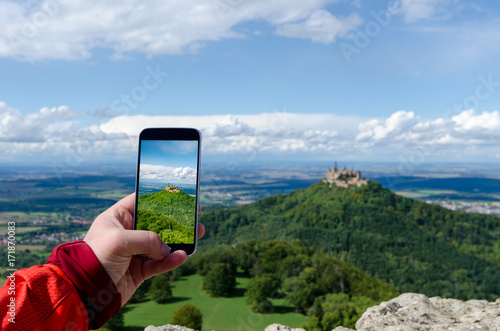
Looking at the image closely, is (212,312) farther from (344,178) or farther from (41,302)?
(344,178)

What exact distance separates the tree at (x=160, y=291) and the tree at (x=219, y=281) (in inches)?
192

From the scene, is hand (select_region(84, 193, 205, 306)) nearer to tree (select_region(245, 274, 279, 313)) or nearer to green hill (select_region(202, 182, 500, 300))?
tree (select_region(245, 274, 279, 313))

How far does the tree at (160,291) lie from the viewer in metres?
37.6

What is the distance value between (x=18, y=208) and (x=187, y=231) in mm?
67633

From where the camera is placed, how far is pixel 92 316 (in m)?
1.82

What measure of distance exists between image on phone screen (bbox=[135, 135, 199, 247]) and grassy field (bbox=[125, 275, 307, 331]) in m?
28.2

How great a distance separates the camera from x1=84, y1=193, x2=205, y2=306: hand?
6.48 ft

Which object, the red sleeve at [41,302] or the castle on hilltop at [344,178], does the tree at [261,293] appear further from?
the castle on hilltop at [344,178]

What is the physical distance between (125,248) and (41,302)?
50 cm

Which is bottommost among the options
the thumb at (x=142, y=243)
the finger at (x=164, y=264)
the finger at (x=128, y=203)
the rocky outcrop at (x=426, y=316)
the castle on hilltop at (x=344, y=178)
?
the castle on hilltop at (x=344, y=178)

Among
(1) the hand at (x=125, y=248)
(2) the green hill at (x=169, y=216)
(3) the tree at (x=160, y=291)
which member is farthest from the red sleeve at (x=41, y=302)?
(3) the tree at (x=160, y=291)

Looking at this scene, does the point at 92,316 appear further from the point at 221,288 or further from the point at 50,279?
the point at 221,288

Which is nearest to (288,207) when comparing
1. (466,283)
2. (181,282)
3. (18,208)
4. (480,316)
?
(466,283)

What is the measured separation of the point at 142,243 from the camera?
82.9 inches
